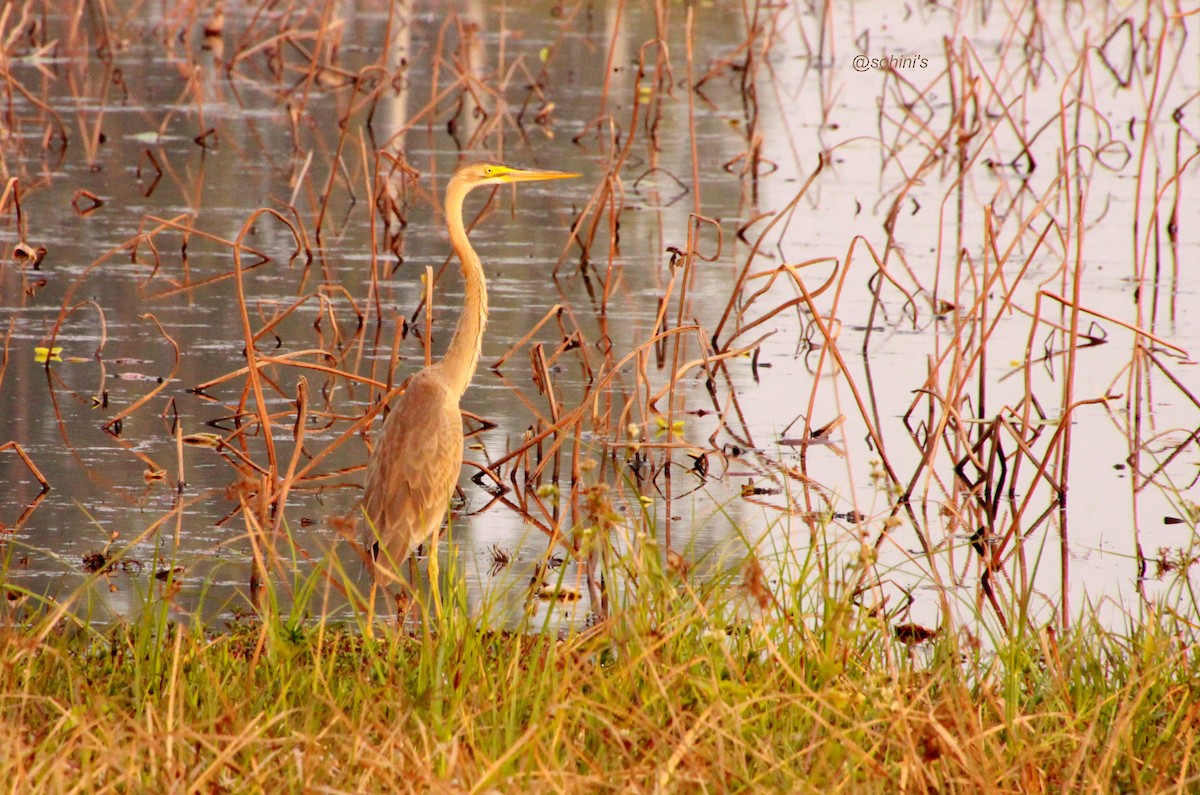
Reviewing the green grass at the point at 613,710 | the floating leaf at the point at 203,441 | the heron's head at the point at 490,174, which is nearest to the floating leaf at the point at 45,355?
the floating leaf at the point at 203,441

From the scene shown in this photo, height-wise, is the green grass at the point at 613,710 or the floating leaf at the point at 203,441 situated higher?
the green grass at the point at 613,710

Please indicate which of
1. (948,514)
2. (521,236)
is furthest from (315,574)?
(521,236)

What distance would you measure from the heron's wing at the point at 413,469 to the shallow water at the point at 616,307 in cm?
27

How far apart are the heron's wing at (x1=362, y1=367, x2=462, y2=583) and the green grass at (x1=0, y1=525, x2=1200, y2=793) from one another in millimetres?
841

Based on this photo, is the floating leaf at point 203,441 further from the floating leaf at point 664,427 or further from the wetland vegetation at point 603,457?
the floating leaf at point 664,427

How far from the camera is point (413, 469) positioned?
5.15m

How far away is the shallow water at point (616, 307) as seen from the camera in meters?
5.50

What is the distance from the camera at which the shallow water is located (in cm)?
550

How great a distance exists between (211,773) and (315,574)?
0.78 meters

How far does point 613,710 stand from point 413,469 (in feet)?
6.40

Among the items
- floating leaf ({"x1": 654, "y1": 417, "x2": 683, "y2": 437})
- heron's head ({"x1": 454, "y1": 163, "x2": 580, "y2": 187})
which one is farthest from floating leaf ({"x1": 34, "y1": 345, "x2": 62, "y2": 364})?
floating leaf ({"x1": 654, "y1": 417, "x2": 683, "y2": 437})

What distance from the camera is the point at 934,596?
5227 millimetres

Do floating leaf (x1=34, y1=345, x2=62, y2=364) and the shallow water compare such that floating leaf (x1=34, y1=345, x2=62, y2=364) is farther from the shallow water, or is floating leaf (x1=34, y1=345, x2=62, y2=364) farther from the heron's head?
the heron's head

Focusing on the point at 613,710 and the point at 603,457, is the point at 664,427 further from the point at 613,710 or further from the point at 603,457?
the point at 613,710
